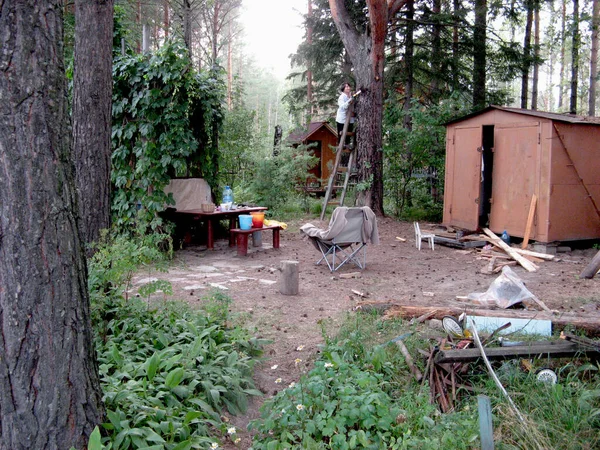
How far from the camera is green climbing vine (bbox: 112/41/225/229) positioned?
29.4 feet

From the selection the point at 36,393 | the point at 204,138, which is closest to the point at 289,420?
the point at 36,393

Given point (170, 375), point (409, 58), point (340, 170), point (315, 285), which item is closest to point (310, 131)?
point (409, 58)

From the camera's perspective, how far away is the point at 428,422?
3.47 m

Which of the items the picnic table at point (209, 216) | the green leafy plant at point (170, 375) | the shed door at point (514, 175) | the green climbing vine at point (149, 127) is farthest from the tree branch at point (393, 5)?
the green leafy plant at point (170, 375)

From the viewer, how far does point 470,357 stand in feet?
13.4

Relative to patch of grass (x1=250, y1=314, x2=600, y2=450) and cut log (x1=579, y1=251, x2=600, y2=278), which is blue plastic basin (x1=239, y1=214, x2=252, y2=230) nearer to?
cut log (x1=579, y1=251, x2=600, y2=278)

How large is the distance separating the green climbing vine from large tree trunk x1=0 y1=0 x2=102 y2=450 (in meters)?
6.14

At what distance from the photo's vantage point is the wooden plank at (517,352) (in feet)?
13.4

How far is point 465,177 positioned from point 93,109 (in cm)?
800

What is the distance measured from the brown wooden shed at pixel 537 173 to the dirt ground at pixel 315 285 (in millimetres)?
770

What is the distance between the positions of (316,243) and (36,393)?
6250mm

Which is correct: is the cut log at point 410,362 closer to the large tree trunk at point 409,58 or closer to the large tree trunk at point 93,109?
the large tree trunk at point 93,109

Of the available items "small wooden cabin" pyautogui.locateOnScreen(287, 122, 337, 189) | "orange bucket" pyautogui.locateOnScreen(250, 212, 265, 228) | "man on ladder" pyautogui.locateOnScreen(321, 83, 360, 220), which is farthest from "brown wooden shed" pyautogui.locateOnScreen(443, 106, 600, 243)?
"small wooden cabin" pyautogui.locateOnScreen(287, 122, 337, 189)

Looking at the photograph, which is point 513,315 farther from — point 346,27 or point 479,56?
point 479,56
